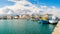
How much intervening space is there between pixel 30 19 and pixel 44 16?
2.53 m

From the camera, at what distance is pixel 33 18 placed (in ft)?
56.3

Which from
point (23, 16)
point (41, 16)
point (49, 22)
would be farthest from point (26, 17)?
point (49, 22)

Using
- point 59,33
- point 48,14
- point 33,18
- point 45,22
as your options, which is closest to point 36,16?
point 33,18

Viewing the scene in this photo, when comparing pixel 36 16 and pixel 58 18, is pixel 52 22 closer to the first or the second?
pixel 58 18

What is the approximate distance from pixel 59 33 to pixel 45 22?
8.77 m

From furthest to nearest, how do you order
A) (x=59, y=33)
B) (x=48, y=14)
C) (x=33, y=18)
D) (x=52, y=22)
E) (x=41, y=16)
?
(x=33, y=18) → (x=41, y=16) → (x=48, y=14) → (x=52, y=22) → (x=59, y=33)

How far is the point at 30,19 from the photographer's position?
696 inches

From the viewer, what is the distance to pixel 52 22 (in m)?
12.6

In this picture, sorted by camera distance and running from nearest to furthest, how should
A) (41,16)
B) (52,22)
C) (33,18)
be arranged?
1. (52,22)
2. (41,16)
3. (33,18)

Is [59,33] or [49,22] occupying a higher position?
[59,33]

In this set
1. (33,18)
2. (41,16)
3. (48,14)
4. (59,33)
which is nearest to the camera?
Answer: (59,33)

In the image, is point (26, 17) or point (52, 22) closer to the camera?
point (52, 22)

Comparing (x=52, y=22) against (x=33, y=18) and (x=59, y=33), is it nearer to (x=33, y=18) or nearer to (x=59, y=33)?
(x=33, y=18)

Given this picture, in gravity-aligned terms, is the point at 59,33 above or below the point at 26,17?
above
